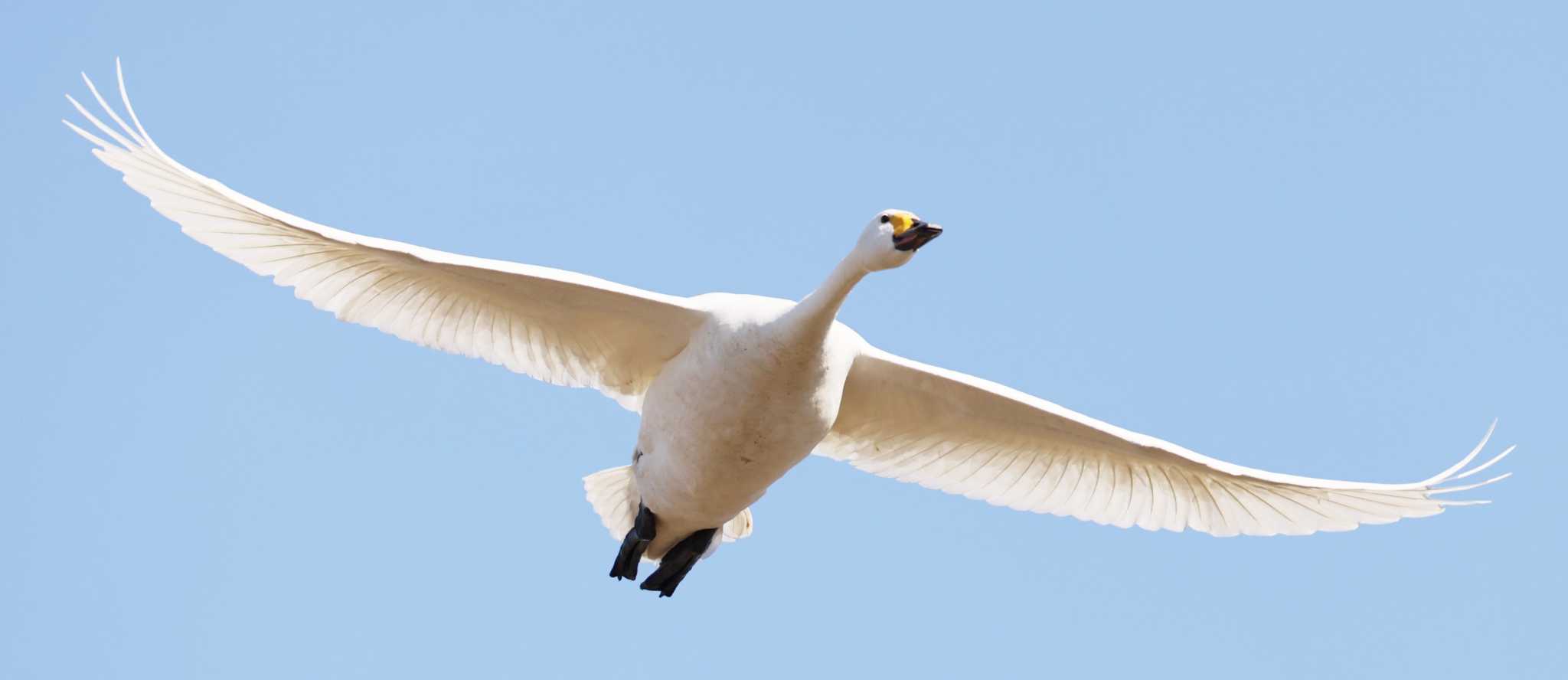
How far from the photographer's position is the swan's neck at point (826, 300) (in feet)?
48.2

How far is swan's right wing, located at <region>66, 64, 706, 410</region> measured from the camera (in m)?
15.1

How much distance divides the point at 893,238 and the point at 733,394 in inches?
58.7

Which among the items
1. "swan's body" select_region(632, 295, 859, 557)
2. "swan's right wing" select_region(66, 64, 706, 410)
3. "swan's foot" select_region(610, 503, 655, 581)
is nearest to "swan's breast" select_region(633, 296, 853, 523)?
"swan's body" select_region(632, 295, 859, 557)

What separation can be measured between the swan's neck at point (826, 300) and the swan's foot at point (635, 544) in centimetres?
240

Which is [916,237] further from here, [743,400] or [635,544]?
[635,544]

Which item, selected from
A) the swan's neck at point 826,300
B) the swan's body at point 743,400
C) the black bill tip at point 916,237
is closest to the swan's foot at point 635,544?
the swan's body at point 743,400

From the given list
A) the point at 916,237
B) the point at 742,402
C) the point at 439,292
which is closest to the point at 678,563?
the point at 742,402

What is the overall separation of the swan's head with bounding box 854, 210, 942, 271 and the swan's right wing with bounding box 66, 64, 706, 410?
1.40m

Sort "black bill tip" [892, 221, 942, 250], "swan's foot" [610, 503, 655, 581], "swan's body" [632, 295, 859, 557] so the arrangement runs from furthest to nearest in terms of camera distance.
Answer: "swan's foot" [610, 503, 655, 581] < "swan's body" [632, 295, 859, 557] < "black bill tip" [892, 221, 942, 250]

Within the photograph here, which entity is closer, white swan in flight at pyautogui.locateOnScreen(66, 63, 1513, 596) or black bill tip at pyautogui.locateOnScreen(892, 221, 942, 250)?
black bill tip at pyautogui.locateOnScreen(892, 221, 942, 250)

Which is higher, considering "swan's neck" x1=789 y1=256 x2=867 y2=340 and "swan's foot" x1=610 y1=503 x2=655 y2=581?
"swan's neck" x1=789 y1=256 x2=867 y2=340

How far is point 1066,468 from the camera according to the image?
16.9 metres

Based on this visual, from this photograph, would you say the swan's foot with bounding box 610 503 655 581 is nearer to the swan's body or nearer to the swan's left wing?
the swan's body

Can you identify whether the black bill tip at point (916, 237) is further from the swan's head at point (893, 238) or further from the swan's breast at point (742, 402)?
the swan's breast at point (742, 402)
